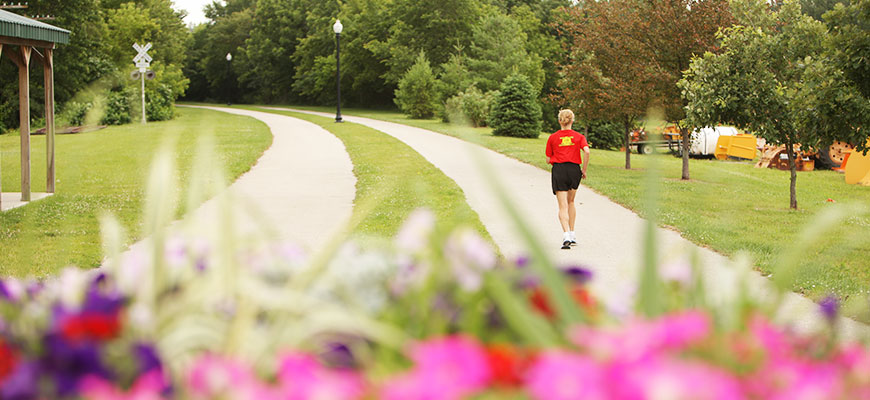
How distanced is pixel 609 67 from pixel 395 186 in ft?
30.4

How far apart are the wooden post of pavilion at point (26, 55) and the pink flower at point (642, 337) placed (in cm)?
1073

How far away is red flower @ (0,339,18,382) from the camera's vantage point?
3.14 feet

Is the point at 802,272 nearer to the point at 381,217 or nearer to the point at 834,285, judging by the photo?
the point at 834,285

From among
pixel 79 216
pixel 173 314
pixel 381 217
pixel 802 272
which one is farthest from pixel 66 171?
pixel 173 314

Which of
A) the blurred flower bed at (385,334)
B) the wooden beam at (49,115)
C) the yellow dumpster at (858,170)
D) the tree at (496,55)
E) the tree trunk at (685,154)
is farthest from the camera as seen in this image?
the tree at (496,55)

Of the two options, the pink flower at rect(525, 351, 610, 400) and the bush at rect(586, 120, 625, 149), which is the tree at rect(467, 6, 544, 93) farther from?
the pink flower at rect(525, 351, 610, 400)

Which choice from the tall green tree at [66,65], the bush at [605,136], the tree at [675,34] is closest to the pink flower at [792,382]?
the tree at [675,34]

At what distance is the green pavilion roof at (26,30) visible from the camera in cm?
991

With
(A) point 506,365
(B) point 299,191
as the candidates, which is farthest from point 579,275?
(B) point 299,191

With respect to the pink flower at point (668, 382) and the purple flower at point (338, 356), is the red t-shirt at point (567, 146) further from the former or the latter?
the pink flower at point (668, 382)

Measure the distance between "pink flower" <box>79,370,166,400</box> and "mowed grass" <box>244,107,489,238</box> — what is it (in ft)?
1.63

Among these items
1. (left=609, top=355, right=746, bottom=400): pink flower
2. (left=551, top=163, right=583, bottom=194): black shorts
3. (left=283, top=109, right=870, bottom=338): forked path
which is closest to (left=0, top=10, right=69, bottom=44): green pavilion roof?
(left=283, top=109, right=870, bottom=338): forked path

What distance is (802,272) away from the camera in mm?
7348

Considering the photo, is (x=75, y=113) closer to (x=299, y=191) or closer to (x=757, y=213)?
(x=299, y=191)
